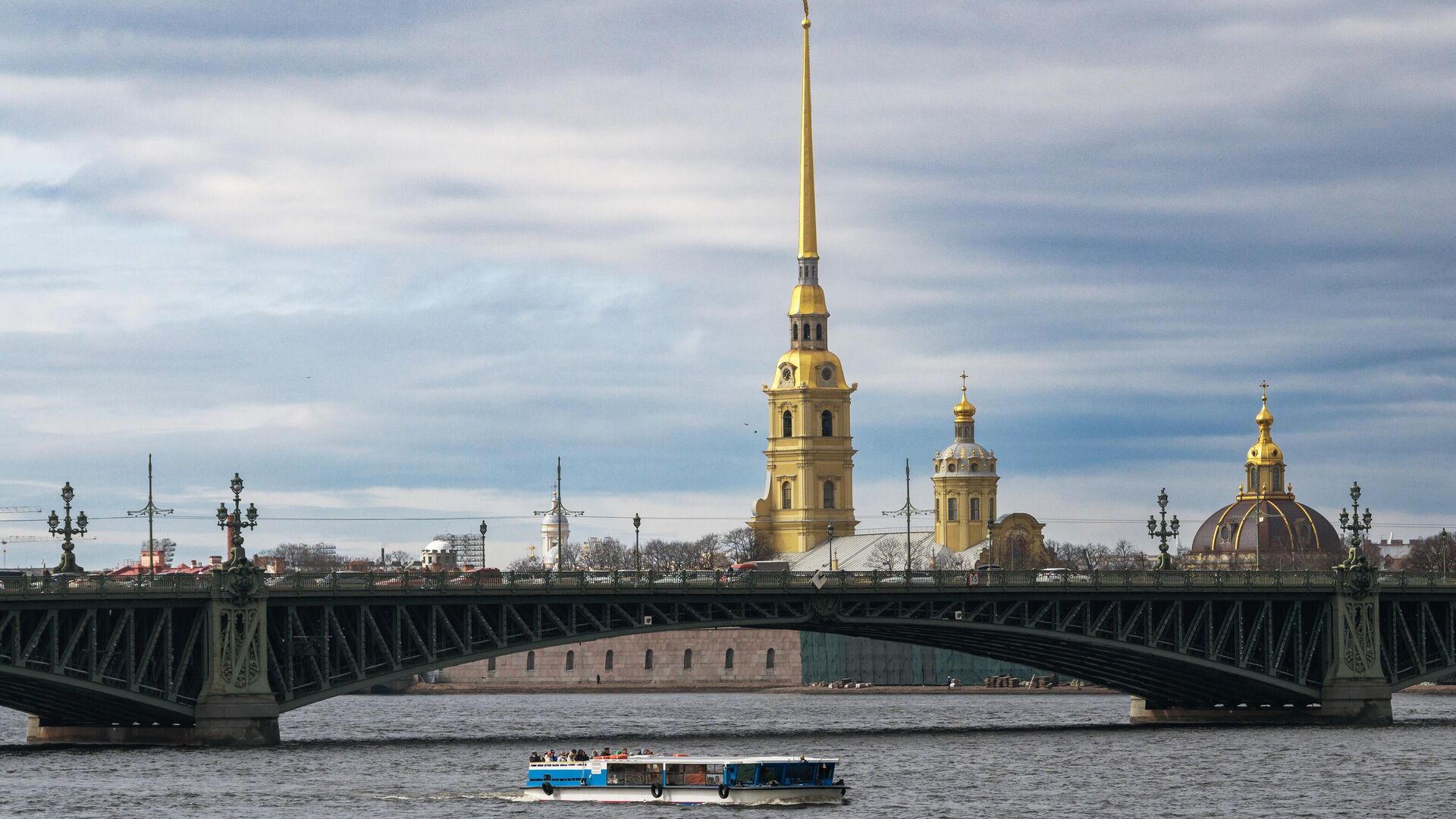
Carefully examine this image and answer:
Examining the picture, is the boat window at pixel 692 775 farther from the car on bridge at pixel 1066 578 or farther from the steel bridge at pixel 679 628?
the car on bridge at pixel 1066 578

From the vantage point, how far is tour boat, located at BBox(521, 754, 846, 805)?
82875 millimetres

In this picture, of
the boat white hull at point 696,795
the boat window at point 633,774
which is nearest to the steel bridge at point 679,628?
the boat white hull at point 696,795

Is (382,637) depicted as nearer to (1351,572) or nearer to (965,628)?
(965,628)

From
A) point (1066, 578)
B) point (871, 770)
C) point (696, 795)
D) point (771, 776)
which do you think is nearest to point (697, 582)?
point (871, 770)

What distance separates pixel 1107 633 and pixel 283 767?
38.5 meters

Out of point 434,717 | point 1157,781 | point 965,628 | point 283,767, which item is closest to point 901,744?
point 965,628

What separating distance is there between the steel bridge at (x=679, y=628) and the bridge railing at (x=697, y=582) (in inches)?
6.0

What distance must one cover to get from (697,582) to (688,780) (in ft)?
80.2

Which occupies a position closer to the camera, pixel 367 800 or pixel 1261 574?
pixel 367 800

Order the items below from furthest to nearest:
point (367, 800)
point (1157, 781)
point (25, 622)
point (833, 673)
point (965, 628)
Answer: point (833, 673)
point (965, 628)
point (25, 622)
point (1157, 781)
point (367, 800)

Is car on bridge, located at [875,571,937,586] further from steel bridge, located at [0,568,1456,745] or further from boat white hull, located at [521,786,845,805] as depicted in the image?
boat white hull, located at [521,786,845,805]

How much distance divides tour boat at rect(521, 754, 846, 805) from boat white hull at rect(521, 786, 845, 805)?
0.02 meters

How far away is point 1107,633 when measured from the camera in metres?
112

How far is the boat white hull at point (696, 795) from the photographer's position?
82562 mm
